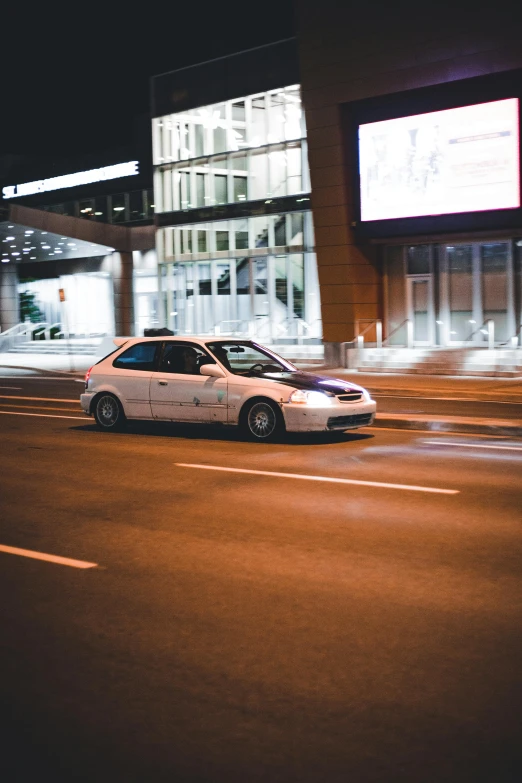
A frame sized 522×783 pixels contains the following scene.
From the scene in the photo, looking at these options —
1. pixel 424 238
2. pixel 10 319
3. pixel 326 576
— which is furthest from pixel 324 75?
pixel 10 319

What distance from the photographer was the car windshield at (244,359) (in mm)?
Answer: 14117

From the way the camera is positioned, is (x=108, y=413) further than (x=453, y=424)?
Yes

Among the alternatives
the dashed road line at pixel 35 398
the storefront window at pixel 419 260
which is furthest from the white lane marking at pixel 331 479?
the storefront window at pixel 419 260

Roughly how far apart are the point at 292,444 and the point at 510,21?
61.3 ft

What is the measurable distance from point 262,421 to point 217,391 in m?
0.82

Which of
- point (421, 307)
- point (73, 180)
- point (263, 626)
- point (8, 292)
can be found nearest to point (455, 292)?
point (421, 307)

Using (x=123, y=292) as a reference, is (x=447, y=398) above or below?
below

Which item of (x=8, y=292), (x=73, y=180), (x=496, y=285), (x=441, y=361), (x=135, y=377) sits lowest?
(x=441, y=361)

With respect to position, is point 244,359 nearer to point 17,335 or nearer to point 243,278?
point 243,278

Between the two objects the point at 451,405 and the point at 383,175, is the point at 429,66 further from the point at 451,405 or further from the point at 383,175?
the point at 451,405

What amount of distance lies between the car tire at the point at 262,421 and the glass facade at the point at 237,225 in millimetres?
23765

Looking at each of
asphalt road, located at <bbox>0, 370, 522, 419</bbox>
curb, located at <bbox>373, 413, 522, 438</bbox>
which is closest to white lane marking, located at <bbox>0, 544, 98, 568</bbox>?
curb, located at <bbox>373, 413, 522, 438</bbox>

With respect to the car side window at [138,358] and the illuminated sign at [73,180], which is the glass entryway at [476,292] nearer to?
the car side window at [138,358]

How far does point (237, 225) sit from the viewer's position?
40.4m
